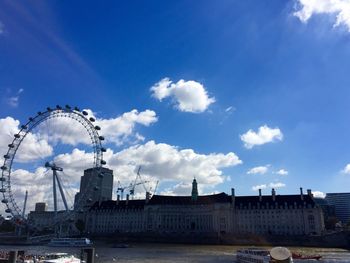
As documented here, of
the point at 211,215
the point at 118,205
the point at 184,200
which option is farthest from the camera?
the point at 118,205

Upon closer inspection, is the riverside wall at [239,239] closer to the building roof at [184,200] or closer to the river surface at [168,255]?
the river surface at [168,255]

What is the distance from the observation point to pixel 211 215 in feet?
502

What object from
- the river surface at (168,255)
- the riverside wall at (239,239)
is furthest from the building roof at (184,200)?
the river surface at (168,255)

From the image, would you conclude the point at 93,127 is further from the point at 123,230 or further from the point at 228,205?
the point at 123,230

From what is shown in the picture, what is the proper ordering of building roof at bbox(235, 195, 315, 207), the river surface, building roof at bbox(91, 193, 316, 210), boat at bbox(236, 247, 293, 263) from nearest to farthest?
1. boat at bbox(236, 247, 293, 263)
2. the river surface
3. building roof at bbox(235, 195, 315, 207)
4. building roof at bbox(91, 193, 316, 210)

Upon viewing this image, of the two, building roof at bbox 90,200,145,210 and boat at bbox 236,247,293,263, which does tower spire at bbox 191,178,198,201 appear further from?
boat at bbox 236,247,293,263

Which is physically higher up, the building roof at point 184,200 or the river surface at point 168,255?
the building roof at point 184,200

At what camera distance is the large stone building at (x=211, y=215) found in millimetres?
136875

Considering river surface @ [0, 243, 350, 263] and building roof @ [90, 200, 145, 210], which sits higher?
building roof @ [90, 200, 145, 210]

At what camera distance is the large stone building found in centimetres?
13688

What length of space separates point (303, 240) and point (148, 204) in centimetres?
7277

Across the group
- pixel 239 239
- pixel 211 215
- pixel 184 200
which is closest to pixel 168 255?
pixel 239 239

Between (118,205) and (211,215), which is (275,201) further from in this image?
(118,205)

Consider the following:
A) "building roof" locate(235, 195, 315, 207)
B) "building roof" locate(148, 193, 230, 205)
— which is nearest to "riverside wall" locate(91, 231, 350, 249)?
"building roof" locate(235, 195, 315, 207)
